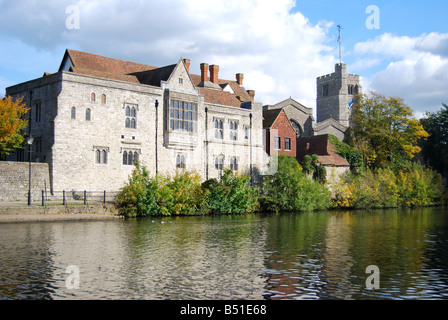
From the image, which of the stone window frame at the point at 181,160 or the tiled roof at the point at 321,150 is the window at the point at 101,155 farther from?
the tiled roof at the point at 321,150

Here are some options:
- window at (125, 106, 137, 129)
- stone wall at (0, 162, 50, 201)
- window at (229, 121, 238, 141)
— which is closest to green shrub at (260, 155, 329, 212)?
window at (229, 121, 238, 141)

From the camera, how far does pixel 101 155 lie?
39.6m

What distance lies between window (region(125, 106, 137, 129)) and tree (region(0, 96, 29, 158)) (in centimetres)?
778

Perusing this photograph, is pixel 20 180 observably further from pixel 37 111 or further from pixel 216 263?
pixel 216 263

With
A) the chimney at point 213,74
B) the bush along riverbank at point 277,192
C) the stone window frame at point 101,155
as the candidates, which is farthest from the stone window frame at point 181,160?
the chimney at point 213,74

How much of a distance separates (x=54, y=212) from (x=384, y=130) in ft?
149

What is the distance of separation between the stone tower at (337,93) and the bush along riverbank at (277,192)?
4386 cm

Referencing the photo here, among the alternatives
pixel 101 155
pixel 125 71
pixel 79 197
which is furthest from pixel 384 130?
pixel 79 197

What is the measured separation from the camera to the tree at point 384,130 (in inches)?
2537

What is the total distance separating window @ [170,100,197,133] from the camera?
44250 mm
